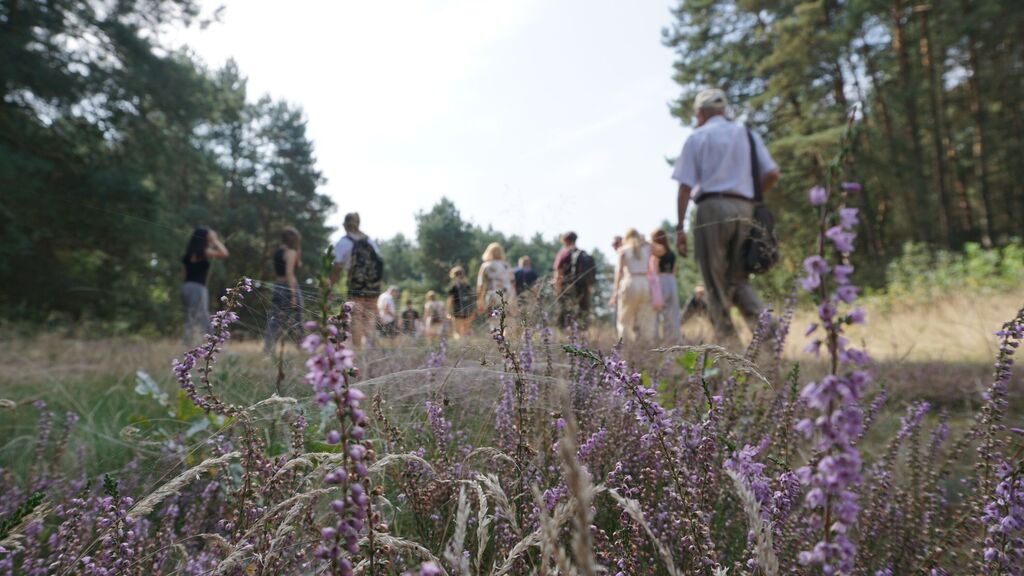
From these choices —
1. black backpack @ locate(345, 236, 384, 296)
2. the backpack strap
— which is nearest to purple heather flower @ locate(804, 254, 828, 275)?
the backpack strap

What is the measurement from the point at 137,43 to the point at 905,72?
84.9ft

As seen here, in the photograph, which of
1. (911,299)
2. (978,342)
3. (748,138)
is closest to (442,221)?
(748,138)

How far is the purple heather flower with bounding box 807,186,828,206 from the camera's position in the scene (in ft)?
2.17

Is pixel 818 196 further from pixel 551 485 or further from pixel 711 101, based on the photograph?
pixel 711 101

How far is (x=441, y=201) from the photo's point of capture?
9.60 meters

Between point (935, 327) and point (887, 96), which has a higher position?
point (887, 96)

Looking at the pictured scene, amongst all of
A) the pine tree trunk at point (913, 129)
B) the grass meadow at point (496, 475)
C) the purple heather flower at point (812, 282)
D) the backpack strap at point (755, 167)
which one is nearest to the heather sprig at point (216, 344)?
the grass meadow at point (496, 475)

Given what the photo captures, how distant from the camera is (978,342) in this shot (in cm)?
764

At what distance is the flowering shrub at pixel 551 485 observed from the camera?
71cm

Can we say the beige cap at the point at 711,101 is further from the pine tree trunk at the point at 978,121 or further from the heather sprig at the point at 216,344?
the pine tree trunk at the point at 978,121

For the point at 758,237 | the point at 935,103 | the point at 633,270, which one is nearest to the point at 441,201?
the point at 633,270

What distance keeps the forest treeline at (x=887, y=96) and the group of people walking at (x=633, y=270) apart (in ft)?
52.0

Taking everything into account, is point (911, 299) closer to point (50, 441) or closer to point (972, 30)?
point (972, 30)

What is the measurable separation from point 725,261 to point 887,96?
79.9 ft
